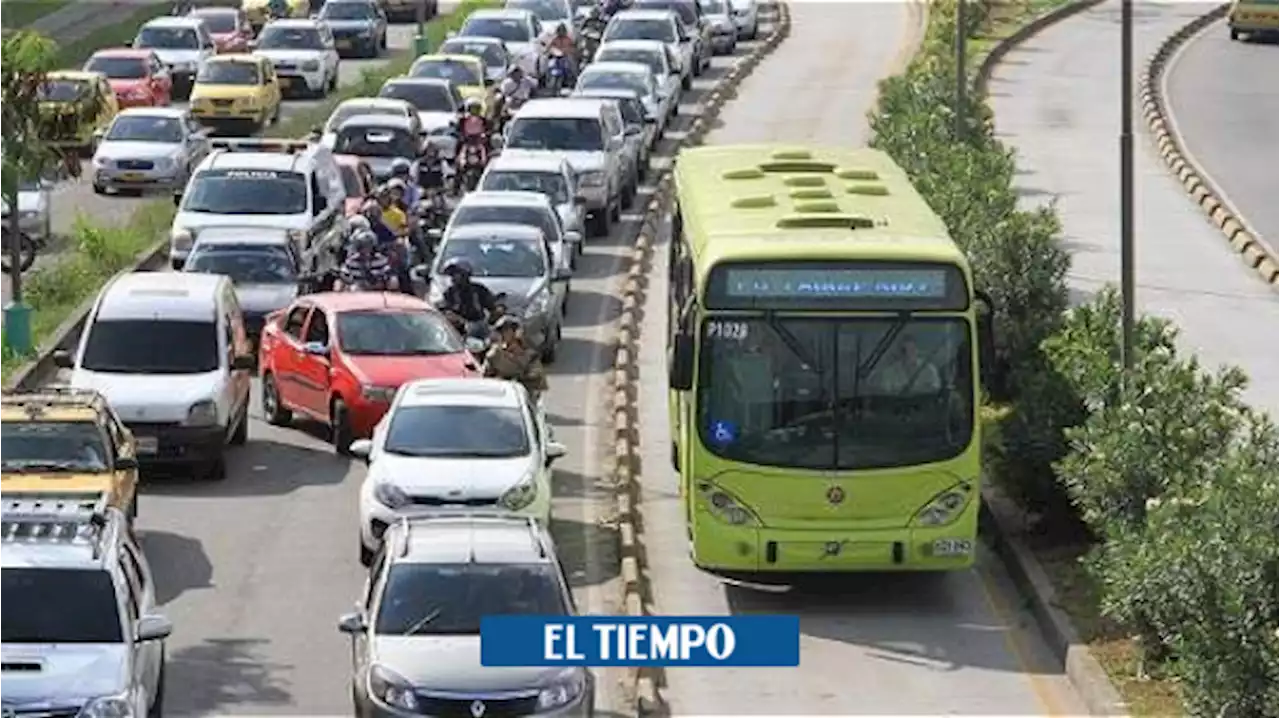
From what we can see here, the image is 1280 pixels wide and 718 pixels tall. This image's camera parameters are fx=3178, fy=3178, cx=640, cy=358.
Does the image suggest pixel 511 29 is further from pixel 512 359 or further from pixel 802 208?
pixel 802 208

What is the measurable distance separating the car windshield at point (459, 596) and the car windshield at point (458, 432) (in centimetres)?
556

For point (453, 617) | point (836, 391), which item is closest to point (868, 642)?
point (836, 391)

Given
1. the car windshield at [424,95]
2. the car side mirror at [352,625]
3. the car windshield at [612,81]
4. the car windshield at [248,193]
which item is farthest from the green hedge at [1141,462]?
the car windshield at [612,81]

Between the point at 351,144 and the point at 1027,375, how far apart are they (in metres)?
22.5

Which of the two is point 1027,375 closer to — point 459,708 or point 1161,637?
point 1161,637

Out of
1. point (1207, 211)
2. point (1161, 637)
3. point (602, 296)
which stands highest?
point (1161, 637)

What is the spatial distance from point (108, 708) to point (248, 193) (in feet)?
74.0

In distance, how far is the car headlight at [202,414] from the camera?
29.5m

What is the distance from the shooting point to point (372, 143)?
48781 mm

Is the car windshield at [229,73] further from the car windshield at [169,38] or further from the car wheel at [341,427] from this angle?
the car wheel at [341,427]

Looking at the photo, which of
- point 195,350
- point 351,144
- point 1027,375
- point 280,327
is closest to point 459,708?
point 1027,375

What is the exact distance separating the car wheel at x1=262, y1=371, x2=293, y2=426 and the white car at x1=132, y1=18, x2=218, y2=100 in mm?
29921

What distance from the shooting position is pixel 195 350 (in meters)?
30.6

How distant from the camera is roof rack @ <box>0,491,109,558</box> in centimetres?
2045
